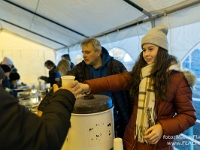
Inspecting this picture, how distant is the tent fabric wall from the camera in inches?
210

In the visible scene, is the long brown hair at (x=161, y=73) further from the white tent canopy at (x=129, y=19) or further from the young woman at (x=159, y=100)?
the white tent canopy at (x=129, y=19)

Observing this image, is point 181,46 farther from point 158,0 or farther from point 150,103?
point 150,103

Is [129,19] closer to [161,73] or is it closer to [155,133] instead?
[161,73]

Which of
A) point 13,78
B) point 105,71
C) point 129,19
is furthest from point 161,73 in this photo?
point 13,78

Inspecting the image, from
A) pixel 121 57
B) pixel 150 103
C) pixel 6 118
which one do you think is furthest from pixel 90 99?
pixel 121 57

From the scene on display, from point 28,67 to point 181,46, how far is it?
5504mm

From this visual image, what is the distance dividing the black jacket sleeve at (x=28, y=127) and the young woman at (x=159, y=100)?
464 millimetres

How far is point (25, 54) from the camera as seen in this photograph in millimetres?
5547

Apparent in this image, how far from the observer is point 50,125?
0.41 m

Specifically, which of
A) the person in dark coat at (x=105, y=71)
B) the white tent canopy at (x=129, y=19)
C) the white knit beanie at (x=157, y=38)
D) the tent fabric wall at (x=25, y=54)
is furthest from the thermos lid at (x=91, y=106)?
the tent fabric wall at (x=25, y=54)

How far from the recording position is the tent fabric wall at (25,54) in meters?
5.34

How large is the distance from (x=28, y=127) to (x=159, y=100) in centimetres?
62

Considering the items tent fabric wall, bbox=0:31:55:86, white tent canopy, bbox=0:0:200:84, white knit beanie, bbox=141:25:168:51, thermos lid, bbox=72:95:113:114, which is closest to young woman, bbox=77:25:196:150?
white knit beanie, bbox=141:25:168:51

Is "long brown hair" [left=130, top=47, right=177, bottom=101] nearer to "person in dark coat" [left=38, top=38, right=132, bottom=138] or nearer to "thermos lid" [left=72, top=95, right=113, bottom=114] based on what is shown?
"thermos lid" [left=72, top=95, right=113, bottom=114]
